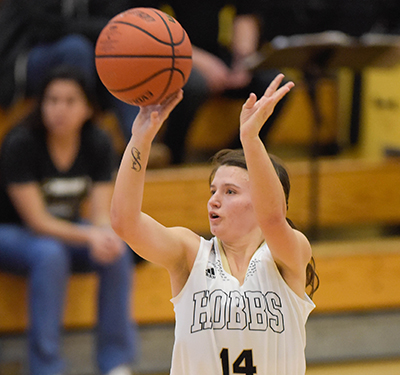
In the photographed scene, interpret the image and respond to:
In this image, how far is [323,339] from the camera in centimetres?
Result: 370

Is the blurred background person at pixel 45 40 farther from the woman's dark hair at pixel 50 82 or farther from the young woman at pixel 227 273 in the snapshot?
the young woman at pixel 227 273

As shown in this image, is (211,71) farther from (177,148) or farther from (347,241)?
(347,241)

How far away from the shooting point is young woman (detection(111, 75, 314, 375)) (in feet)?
5.36

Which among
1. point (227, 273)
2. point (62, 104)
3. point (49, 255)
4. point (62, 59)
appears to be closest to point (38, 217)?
point (49, 255)

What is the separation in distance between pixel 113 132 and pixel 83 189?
1080mm

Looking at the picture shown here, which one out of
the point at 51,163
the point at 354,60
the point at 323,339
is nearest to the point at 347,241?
the point at 323,339

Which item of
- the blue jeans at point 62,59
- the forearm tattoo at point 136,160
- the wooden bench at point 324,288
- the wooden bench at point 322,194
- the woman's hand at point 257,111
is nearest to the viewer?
the woman's hand at point 257,111

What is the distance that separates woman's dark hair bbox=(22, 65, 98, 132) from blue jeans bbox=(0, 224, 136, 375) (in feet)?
1.77

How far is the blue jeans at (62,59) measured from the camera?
11.7 ft

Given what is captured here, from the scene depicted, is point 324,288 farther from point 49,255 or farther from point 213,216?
point 213,216

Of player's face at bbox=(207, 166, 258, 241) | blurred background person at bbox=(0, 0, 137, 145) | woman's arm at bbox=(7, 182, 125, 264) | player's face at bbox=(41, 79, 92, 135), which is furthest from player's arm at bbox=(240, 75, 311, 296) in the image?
blurred background person at bbox=(0, 0, 137, 145)

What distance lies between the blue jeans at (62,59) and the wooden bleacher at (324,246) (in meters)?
0.52

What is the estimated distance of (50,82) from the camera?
10.4 ft

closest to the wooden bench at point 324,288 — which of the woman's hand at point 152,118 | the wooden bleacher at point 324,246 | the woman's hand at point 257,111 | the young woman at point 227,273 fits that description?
the wooden bleacher at point 324,246
